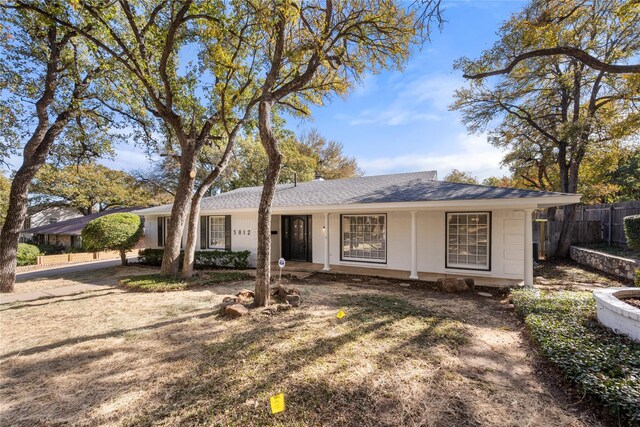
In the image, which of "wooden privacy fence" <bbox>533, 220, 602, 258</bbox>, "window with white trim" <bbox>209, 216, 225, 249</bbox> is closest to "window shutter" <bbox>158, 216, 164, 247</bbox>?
"window with white trim" <bbox>209, 216, 225, 249</bbox>

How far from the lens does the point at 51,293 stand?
7.73m

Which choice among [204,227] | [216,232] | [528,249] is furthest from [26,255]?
[528,249]

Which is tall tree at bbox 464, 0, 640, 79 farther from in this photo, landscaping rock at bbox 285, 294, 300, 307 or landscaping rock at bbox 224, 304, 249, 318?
landscaping rock at bbox 224, 304, 249, 318

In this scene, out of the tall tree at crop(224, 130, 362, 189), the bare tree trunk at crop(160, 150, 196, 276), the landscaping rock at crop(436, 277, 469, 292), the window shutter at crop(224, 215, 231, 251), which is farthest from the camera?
the tall tree at crop(224, 130, 362, 189)

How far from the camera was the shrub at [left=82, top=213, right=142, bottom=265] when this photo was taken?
10.5 meters

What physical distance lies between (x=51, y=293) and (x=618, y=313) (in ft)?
39.7

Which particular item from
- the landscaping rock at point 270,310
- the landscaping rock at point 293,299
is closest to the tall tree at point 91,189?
the landscaping rock at point 293,299

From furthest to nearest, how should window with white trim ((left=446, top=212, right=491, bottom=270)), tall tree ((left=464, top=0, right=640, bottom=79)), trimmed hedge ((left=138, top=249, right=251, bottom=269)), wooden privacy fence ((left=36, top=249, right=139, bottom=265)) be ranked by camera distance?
wooden privacy fence ((left=36, top=249, right=139, bottom=265)) → trimmed hedge ((left=138, top=249, right=251, bottom=269)) → window with white trim ((left=446, top=212, right=491, bottom=270)) → tall tree ((left=464, top=0, right=640, bottom=79))

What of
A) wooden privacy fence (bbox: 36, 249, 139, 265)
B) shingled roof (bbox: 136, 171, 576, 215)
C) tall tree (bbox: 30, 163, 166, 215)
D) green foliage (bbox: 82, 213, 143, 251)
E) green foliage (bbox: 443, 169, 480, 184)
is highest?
green foliage (bbox: 443, 169, 480, 184)

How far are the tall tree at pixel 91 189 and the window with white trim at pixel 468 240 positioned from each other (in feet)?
80.1

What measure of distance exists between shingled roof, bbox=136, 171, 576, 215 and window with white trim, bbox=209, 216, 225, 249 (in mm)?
628

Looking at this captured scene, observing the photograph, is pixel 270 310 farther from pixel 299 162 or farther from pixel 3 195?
pixel 3 195

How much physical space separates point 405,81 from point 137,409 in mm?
10405

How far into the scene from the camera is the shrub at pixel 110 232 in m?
10.5
